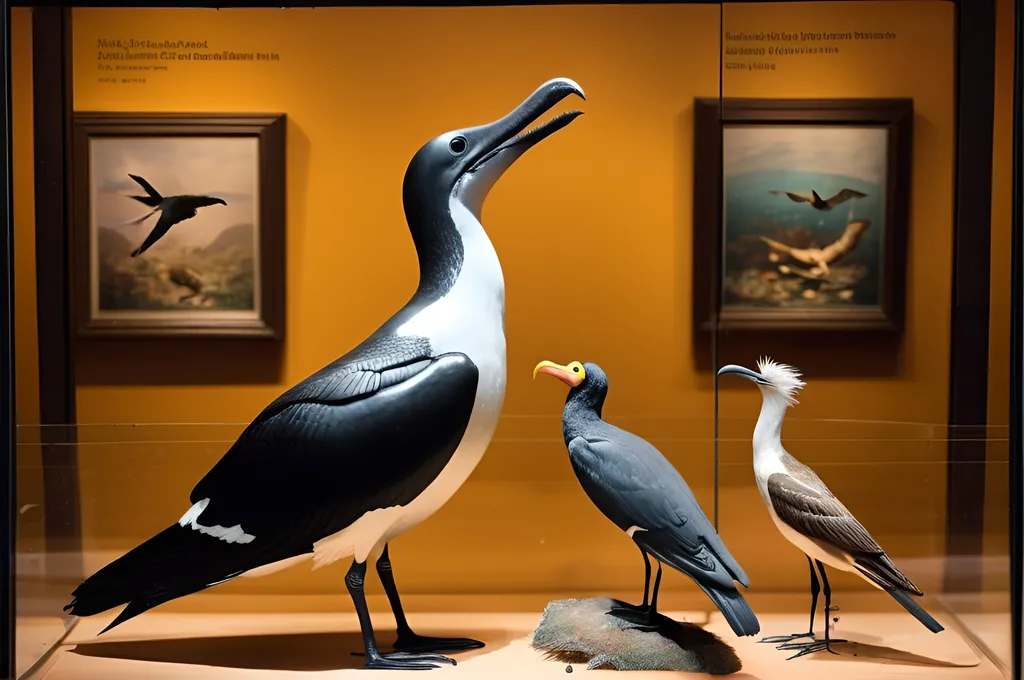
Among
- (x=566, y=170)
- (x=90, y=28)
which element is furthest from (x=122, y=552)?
(x=566, y=170)

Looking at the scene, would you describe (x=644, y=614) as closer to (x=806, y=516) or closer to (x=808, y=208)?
(x=806, y=516)

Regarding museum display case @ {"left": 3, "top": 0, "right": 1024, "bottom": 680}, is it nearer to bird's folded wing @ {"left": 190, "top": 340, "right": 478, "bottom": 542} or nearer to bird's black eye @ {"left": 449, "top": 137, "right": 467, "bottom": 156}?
bird's black eye @ {"left": 449, "top": 137, "right": 467, "bottom": 156}

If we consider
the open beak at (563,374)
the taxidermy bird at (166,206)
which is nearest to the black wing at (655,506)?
the open beak at (563,374)

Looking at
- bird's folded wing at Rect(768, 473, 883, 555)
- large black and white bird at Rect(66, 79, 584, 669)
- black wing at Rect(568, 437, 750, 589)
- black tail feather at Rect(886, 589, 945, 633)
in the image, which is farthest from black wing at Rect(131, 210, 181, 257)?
black tail feather at Rect(886, 589, 945, 633)

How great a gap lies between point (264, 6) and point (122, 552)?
1079 millimetres

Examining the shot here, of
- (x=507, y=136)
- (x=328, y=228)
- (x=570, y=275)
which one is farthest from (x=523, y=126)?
(x=328, y=228)

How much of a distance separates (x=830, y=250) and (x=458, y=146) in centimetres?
73

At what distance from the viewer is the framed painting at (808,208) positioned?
1905mm

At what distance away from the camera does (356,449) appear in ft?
5.57

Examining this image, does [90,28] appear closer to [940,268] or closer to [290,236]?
[290,236]

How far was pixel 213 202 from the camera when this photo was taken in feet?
6.26

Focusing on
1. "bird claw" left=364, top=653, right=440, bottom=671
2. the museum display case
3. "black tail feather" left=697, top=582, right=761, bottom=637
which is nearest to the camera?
"black tail feather" left=697, top=582, right=761, bottom=637

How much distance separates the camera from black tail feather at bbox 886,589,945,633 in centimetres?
184

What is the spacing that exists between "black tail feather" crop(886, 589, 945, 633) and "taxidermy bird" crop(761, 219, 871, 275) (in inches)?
23.9
